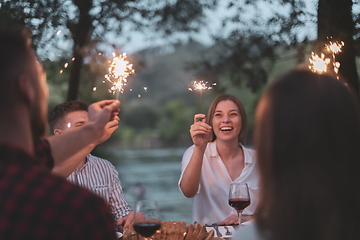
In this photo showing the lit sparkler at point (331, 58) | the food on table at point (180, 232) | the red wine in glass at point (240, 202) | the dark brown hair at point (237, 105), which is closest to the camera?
the food on table at point (180, 232)

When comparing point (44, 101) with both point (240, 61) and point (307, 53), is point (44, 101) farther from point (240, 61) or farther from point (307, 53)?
point (240, 61)

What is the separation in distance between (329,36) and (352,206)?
11.0 ft

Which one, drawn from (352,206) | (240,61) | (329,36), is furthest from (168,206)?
(352,206)

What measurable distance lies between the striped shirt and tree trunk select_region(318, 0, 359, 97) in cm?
266

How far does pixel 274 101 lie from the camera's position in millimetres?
1210

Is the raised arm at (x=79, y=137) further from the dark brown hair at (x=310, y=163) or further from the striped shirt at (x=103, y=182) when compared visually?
the striped shirt at (x=103, y=182)

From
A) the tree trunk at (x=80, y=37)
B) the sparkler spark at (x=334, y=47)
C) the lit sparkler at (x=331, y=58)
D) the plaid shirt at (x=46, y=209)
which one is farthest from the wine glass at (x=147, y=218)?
the tree trunk at (x=80, y=37)

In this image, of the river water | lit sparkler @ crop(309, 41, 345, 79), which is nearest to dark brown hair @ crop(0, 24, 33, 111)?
lit sparkler @ crop(309, 41, 345, 79)

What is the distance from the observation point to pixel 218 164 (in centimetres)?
358

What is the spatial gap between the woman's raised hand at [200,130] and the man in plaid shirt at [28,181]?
6.28ft

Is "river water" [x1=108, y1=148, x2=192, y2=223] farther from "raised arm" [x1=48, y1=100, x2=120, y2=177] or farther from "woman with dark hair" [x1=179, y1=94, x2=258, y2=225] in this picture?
"raised arm" [x1=48, y1=100, x2=120, y2=177]

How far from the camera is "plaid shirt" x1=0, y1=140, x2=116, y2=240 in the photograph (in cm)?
93

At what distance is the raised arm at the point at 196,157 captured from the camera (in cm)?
304

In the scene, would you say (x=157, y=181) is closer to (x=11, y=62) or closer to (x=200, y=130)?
(x=200, y=130)
